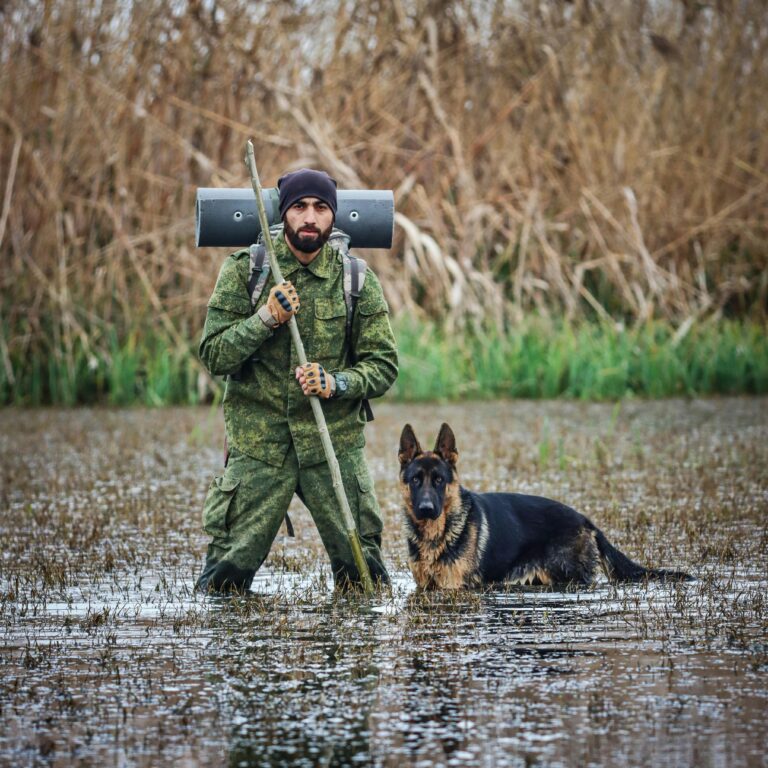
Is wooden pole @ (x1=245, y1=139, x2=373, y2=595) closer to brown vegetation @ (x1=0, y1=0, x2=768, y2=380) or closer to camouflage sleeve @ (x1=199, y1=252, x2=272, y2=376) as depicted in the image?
camouflage sleeve @ (x1=199, y1=252, x2=272, y2=376)

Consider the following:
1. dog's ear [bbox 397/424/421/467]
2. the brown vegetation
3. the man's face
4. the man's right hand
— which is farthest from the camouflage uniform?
the brown vegetation

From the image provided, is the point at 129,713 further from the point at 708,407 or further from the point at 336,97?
the point at 336,97

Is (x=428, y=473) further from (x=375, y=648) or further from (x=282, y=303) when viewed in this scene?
(x=375, y=648)

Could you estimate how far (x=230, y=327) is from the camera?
603cm

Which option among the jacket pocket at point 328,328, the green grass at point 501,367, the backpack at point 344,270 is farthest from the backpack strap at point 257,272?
the green grass at point 501,367

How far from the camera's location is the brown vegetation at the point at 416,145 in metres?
13.7

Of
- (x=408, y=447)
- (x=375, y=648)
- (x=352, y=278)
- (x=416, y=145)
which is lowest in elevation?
(x=375, y=648)

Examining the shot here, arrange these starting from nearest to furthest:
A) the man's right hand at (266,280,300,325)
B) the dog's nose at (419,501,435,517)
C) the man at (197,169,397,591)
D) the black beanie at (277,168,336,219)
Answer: the man's right hand at (266,280,300,325) → the black beanie at (277,168,336,219) → the man at (197,169,397,591) → the dog's nose at (419,501,435,517)

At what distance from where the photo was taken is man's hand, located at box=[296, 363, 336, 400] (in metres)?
5.85

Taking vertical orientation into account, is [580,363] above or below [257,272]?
below

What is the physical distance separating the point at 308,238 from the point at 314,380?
1.87 feet

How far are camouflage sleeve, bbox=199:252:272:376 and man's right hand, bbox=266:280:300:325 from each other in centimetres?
7

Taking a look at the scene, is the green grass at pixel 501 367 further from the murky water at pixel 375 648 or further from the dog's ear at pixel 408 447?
the dog's ear at pixel 408 447

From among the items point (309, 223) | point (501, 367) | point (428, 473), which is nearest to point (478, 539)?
point (428, 473)
